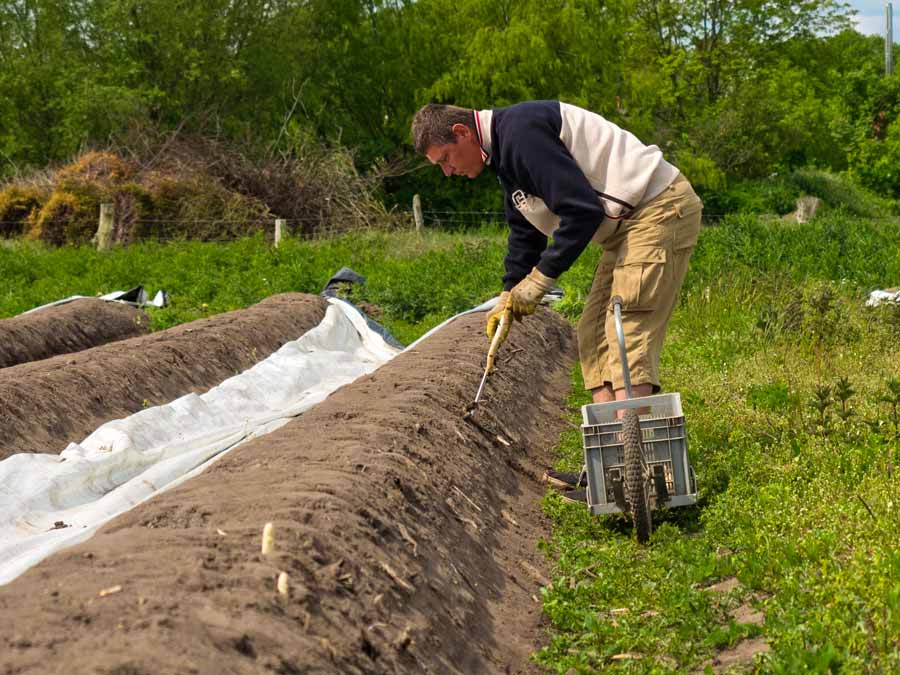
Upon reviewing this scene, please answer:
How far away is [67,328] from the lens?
37.7 feet

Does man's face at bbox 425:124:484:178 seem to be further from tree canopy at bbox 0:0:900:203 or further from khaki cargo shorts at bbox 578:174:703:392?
tree canopy at bbox 0:0:900:203

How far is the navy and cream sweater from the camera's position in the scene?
15.8 ft

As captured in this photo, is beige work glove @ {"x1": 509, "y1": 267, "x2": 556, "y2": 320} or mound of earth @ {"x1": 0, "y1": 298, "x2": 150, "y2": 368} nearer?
beige work glove @ {"x1": 509, "y1": 267, "x2": 556, "y2": 320}

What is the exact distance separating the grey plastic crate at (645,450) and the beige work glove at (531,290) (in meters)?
0.56

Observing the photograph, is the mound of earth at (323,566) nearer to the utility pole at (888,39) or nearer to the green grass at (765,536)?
the green grass at (765,536)

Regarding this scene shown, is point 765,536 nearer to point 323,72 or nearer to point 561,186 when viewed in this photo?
point 561,186

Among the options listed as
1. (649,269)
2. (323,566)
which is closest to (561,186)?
(649,269)

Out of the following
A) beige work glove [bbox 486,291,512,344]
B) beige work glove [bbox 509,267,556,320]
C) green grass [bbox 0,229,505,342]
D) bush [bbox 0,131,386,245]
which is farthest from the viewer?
bush [bbox 0,131,386,245]

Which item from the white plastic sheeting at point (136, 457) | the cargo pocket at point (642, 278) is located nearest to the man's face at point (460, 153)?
the cargo pocket at point (642, 278)

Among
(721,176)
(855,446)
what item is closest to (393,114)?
(721,176)

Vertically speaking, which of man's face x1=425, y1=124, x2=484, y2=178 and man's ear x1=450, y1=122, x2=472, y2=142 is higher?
man's ear x1=450, y1=122, x2=472, y2=142

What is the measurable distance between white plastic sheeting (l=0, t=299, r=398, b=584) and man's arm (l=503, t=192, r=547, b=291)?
2091mm

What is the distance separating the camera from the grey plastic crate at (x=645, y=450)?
4953 mm

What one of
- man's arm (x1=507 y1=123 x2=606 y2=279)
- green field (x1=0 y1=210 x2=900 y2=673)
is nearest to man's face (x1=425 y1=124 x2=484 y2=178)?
man's arm (x1=507 y1=123 x2=606 y2=279)
